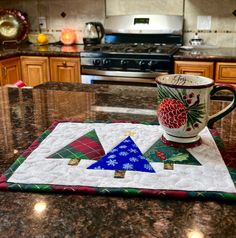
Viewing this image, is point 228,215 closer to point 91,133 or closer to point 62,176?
point 62,176

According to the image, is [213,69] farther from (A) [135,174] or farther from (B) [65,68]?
(A) [135,174]

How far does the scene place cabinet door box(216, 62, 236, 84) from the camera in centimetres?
260

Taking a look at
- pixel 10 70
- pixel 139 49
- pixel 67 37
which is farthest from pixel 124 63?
pixel 10 70

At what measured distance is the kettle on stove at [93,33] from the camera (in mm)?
3334

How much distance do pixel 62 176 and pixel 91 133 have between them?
0.80 feet

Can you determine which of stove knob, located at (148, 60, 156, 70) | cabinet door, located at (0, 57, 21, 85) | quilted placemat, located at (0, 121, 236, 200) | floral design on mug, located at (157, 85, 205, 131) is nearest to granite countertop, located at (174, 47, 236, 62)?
stove knob, located at (148, 60, 156, 70)

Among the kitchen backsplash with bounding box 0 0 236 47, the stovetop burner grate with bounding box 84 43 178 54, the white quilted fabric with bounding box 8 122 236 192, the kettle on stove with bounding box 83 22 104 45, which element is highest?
the kitchen backsplash with bounding box 0 0 236 47

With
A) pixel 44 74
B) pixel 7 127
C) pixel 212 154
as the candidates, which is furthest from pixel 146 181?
pixel 44 74

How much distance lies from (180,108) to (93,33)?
108 inches

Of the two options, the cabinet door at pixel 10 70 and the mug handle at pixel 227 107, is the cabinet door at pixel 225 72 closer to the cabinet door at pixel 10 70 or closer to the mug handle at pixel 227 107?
the cabinet door at pixel 10 70

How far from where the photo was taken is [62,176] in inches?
26.7

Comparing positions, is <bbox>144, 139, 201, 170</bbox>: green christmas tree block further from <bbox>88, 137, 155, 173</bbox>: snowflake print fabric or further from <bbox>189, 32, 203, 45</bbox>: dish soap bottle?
<bbox>189, 32, 203, 45</bbox>: dish soap bottle

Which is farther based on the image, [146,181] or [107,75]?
[107,75]

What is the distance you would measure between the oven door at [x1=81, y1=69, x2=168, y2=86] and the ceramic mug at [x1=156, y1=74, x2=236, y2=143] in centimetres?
194
